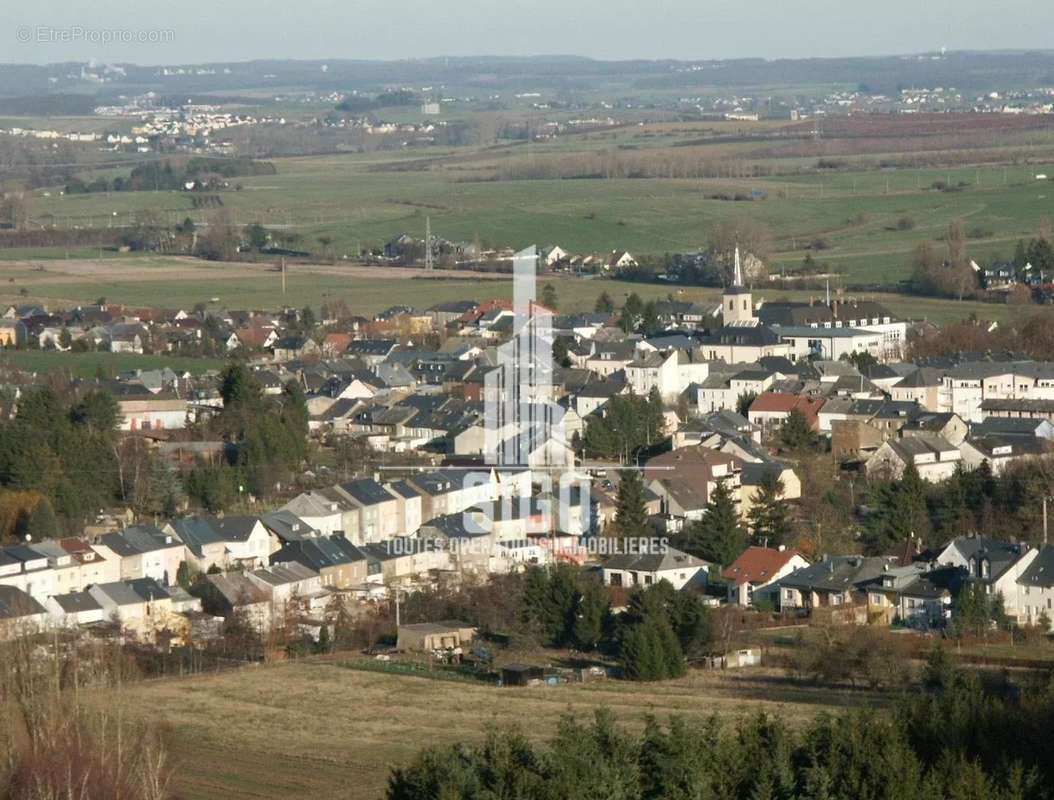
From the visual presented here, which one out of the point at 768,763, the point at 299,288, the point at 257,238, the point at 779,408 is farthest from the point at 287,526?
the point at 257,238

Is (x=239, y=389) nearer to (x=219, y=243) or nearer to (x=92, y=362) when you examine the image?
(x=92, y=362)

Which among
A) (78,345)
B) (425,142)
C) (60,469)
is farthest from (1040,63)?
(60,469)

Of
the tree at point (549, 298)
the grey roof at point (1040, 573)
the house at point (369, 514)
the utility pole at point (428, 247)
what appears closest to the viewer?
the grey roof at point (1040, 573)

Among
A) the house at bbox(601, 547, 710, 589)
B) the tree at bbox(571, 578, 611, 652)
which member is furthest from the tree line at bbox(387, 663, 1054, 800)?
the house at bbox(601, 547, 710, 589)

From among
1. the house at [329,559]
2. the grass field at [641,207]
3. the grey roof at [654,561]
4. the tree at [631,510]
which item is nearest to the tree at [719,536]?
the grey roof at [654,561]

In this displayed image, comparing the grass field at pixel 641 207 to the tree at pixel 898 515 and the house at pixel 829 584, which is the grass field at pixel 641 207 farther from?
the house at pixel 829 584

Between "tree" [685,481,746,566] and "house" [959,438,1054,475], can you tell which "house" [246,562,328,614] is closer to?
"tree" [685,481,746,566]

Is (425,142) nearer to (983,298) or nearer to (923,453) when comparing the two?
(983,298)
